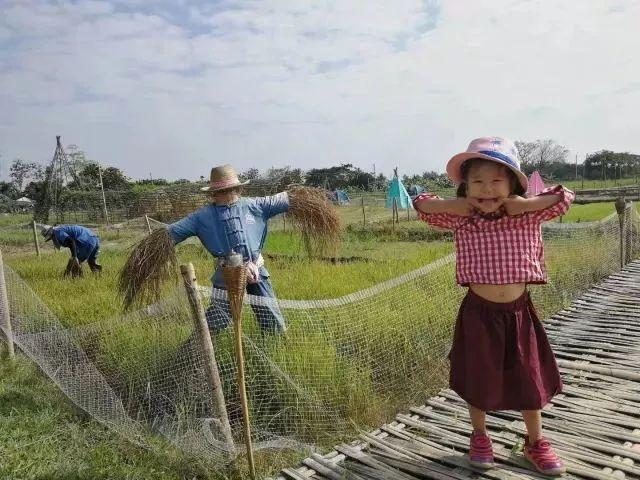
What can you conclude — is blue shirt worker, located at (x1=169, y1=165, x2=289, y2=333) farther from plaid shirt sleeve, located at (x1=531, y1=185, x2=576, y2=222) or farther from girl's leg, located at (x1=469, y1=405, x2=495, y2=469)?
plaid shirt sleeve, located at (x1=531, y1=185, x2=576, y2=222)

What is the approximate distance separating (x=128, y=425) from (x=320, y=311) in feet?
3.67

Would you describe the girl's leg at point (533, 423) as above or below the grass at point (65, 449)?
above

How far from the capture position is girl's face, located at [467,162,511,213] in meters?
1.85

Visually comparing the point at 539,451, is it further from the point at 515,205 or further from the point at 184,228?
the point at 184,228

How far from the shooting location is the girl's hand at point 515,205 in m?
1.83

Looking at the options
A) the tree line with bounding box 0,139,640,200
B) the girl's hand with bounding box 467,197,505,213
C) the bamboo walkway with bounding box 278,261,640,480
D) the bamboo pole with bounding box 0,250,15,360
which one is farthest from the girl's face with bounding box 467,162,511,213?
the tree line with bounding box 0,139,640,200

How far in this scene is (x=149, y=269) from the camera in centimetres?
312

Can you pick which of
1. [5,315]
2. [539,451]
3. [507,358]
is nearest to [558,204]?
[507,358]

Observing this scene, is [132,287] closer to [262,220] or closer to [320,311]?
[262,220]

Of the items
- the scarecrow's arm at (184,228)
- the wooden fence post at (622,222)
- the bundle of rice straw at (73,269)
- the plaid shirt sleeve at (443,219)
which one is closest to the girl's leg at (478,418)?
the plaid shirt sleeve at (443,219)

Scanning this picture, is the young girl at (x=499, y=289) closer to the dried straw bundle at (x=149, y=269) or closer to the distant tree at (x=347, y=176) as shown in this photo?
the dried straw bundle at (x=149, y=269)

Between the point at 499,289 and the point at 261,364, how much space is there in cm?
137

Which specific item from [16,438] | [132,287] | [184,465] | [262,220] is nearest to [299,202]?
[262,220]

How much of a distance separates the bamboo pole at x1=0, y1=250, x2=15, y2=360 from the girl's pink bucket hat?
324 cm
